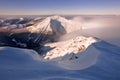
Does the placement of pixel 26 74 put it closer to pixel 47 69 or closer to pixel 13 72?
pixel 13 72

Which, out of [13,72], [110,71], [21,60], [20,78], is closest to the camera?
[20,78]

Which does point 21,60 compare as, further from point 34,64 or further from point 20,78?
point 20,78

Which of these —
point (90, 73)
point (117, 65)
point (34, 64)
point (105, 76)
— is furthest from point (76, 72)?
point (117, 65)

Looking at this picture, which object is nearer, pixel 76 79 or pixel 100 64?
pixel 76 79

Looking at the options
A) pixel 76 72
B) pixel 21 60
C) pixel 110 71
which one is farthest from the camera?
pixel 21 60

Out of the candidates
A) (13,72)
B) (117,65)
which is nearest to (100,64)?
(117,65)

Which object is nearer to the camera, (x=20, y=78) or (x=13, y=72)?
(x=20, y=78)

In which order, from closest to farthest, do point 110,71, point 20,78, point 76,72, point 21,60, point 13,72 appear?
point 20,78, point 13,72, point 76,72, point 110,71, point 21,60

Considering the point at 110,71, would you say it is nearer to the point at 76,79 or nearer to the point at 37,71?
the point at 76,79
